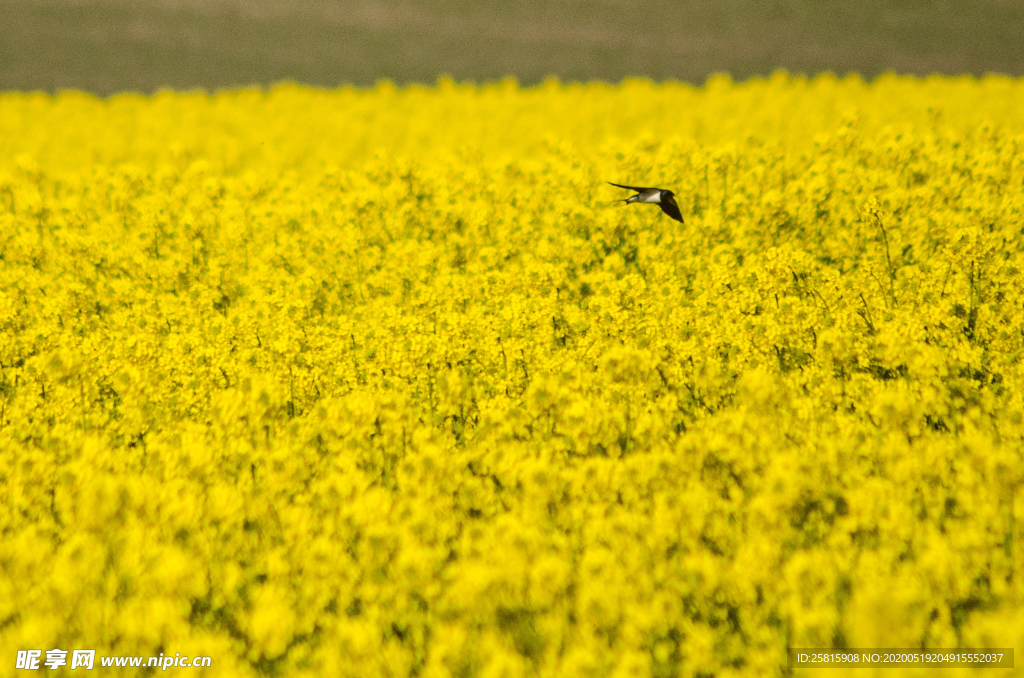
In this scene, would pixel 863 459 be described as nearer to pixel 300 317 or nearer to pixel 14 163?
pixel 300 317

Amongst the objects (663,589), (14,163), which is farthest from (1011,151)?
(14,163)

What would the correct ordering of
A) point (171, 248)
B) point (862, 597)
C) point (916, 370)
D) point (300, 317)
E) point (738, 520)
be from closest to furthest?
point (862, 597) → point (738, 520) → point (916, 370) → point (300, 317) → point (171, 248)

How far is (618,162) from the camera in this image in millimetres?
5480

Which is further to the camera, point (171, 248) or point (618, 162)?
point (618, 162)

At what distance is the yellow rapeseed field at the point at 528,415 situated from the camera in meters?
2.24

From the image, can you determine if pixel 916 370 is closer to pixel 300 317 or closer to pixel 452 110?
pixel 300 317

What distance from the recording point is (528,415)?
304 cm

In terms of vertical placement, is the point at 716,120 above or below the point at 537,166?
above

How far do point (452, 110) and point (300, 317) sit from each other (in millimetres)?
5856

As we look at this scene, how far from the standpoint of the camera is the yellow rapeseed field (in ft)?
7.36

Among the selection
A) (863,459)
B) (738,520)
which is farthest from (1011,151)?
(738,520)

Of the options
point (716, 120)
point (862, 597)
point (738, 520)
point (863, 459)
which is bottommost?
point (862, 597)

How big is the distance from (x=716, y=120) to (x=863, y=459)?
575cm

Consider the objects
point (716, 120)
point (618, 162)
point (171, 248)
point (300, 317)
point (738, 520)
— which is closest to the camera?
point (738, 520)
